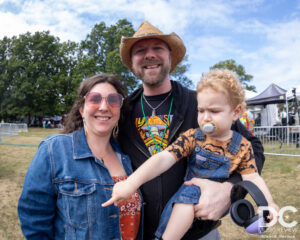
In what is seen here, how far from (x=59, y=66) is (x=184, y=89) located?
44176 mm

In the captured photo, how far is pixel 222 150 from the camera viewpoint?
194 centimetres

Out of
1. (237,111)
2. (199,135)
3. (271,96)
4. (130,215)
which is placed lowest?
(130,215)

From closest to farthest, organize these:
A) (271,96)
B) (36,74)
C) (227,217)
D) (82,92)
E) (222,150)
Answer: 1. (222,150)
2. (82,92)
3. (227,217)
4. (271,96)
5. (36,74)

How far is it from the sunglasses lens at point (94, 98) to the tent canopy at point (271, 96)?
15165mm

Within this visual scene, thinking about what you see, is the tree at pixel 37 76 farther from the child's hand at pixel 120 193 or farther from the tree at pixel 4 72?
the child's hand at pixel 120 193

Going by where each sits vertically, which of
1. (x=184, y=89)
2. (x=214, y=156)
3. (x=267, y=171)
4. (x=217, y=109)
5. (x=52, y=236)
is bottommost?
(x=267, y=171)

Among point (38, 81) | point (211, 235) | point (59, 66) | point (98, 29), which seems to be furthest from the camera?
point (59, 66)

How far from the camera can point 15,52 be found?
4009 cm

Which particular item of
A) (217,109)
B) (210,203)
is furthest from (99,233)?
(217,109)

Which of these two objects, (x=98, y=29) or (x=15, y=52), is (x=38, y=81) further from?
(x=98, y=29)

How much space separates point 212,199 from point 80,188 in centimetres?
103

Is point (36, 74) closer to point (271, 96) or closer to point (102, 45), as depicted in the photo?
point (102, 45)

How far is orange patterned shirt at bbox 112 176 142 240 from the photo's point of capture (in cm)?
200

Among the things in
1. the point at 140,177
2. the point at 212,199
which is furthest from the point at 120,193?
the point at 212,199
